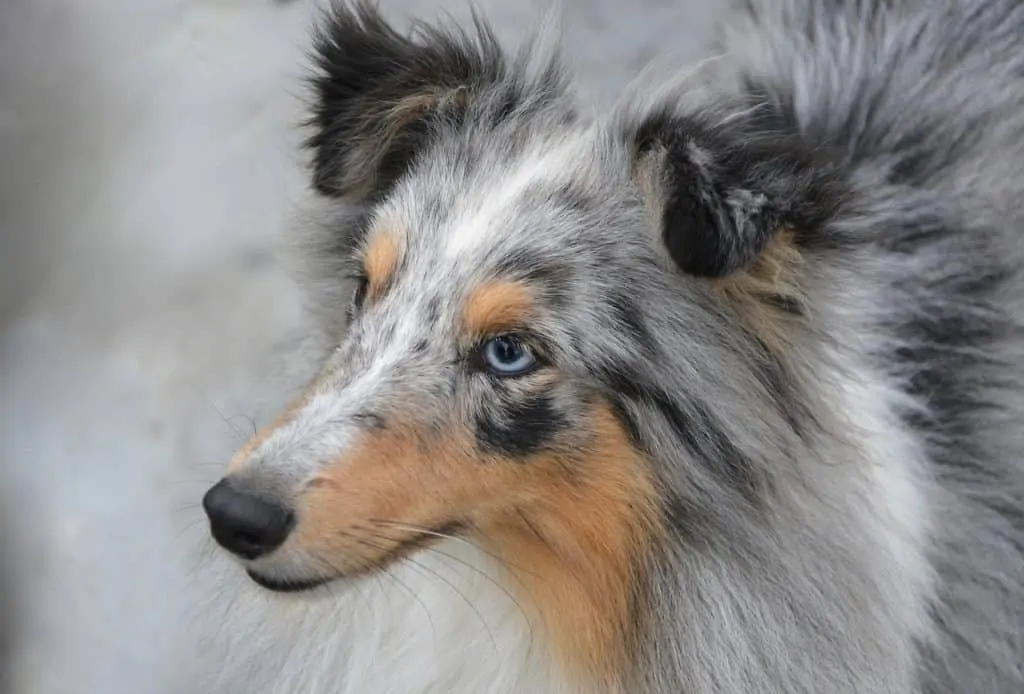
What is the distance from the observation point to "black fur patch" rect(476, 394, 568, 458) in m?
1.25

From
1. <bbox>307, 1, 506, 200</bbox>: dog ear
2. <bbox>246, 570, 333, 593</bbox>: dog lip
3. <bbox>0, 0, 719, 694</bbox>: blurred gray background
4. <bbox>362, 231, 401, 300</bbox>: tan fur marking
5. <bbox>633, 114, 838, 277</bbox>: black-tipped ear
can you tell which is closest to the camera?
<bbox>633, 114, 838, 277</bbox>: black-tipped ear

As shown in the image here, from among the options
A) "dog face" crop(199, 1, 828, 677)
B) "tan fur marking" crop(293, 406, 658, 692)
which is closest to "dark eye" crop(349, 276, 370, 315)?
"dog face" crop(199, 1, 828, 677)

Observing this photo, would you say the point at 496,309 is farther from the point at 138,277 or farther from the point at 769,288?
the point at 138,277

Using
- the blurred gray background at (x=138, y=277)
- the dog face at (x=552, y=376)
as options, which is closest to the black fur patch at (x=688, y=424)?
the dog face at (x=552, y=376)

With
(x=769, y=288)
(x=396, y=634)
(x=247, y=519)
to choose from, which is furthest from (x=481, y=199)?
(x=396, y=634)

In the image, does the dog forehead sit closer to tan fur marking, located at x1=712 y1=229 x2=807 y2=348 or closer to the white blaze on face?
the white blaze on face

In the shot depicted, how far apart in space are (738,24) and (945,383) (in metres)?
1.01

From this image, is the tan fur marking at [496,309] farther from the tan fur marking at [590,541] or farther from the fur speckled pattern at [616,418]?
the tan fur marking at [590,541]

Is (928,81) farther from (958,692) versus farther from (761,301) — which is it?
(958,692)

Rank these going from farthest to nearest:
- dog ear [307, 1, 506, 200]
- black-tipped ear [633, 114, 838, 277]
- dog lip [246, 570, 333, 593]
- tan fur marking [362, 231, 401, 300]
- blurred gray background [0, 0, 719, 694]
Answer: blurred gray background [0, 0, 719, 694] < dog ear [307, 1, 506, 200] < tan fur marking [362, 231, 401, 300] < dog lip [246, 570, 333, 593] < black-tipped ear [633, 114, 838, 277]

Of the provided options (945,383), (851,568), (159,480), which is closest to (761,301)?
(851,568)

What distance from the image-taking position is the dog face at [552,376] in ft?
3.82

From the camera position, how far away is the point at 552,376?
127 centimetres

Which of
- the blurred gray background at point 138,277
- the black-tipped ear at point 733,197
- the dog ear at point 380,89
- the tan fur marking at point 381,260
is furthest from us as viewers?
the blurred gray background at point 138,277
